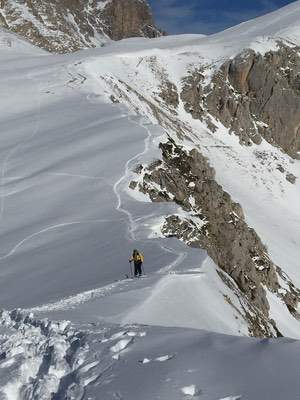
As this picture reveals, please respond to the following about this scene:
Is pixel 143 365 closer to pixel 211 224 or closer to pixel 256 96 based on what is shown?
pixel 211 224

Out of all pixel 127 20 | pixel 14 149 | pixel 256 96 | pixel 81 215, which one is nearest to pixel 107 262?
pixel 81 215

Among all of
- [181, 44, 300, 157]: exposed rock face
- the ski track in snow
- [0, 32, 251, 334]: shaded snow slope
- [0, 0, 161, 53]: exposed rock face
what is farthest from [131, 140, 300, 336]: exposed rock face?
[0, 0, 161, 53]: exposed rock face

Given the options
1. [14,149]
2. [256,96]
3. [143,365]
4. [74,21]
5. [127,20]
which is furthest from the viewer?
[127,20]

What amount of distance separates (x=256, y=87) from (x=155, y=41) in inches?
613

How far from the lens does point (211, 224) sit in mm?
24797

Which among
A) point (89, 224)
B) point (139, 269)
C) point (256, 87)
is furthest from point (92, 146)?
point (256, 87)

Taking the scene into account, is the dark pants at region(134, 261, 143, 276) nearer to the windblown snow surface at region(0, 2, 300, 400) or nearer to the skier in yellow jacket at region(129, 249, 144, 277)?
the skier in yellow jacket at region(129, 249, 144, 277)

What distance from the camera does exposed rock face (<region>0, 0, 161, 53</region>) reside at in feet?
407

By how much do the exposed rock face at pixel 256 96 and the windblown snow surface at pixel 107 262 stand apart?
17.0 ft

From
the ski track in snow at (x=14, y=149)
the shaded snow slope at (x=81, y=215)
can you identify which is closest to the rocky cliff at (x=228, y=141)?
the shaded snow slope at (x=81, y=215)

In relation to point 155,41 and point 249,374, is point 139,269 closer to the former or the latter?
point 249,374

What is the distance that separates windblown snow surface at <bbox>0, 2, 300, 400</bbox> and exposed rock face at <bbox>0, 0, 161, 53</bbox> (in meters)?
76.2

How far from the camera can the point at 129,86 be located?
47.8m

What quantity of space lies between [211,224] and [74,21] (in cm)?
12816
